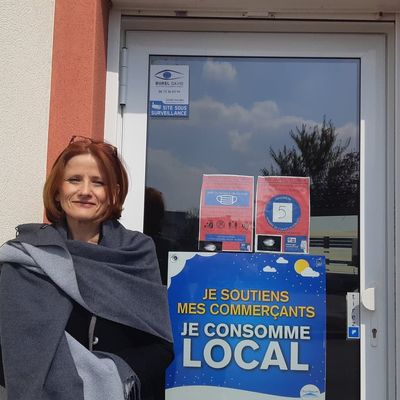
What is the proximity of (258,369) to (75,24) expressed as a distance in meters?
1.79

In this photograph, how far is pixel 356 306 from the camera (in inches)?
92.4

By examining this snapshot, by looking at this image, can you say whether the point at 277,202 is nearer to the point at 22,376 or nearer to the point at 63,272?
the point at 63,272

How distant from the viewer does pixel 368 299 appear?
91.0 inches

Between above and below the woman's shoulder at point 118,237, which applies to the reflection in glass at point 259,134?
above

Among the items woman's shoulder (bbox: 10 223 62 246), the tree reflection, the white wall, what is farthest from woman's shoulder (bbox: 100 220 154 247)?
the tree reflection

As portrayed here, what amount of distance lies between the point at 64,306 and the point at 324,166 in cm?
148

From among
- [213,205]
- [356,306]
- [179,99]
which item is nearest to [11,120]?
[179,99]

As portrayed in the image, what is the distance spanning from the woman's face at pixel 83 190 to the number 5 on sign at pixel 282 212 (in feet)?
3.21

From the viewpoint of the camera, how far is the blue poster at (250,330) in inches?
90.8

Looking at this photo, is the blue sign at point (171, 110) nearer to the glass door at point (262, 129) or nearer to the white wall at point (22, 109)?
the glass door at point (262, 129)

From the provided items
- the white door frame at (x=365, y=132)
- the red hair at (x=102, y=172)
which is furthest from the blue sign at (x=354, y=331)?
the red hair at (x=102, y=172)

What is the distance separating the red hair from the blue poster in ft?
2.54

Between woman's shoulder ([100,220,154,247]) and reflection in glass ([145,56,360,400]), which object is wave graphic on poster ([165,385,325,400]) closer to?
reflection in glass ([145,56,360,400])

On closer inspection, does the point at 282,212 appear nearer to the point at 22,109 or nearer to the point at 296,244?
the point at 296,244
